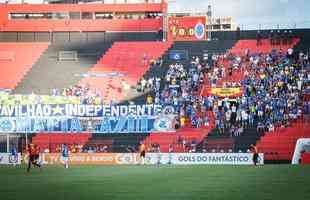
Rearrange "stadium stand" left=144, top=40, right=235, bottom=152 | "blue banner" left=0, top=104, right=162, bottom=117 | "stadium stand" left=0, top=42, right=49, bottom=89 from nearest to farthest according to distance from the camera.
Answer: "stadium stand" left=144, top=40, right=235, bottom=152
"blue banner" left=0, top=104, right=162, bottom=117
"stadium stand" left=0, top=42, right=49, bottom=89

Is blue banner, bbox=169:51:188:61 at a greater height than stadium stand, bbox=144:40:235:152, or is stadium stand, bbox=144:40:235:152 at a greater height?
blue banner, bbox=169:51:188:61

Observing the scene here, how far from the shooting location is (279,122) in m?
52.7

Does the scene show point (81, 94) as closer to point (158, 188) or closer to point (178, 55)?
point (178, 55)

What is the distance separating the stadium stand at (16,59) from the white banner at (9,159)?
11300mm

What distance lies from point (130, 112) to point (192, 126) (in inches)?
206

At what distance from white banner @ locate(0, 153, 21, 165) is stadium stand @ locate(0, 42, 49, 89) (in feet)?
37.1

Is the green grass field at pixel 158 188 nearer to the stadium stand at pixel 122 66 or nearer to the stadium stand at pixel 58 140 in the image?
the stadium stand at pixel 58 140

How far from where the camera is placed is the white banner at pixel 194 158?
48.3m

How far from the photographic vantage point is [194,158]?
1923 inches

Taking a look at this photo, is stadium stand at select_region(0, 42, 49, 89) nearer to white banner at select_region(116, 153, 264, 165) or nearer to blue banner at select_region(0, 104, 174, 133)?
blue banner at select_region(0, 104, 174, 133)

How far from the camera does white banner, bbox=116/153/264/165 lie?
1901 inches

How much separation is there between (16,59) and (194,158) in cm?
2158

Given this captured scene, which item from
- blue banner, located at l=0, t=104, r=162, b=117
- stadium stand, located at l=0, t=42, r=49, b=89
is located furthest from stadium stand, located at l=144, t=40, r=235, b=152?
stadium stand, located at l=0, t=42, r=49, b=89

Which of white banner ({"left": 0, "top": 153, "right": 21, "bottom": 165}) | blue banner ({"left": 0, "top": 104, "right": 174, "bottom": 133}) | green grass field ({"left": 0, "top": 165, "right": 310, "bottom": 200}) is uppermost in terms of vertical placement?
green grass field ({"left": 0, "top": 165, "right": 310, "bottom": 200})
